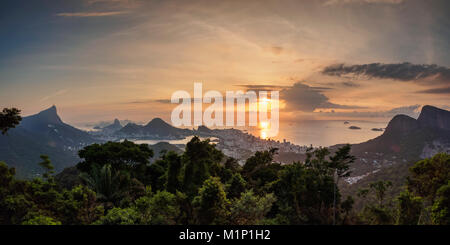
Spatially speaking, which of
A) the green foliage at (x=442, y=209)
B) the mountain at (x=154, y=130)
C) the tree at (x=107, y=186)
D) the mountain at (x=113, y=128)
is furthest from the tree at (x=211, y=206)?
the mountain at (x=113, y=128)

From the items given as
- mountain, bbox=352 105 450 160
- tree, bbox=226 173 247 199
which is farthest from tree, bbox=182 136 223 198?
mountain, bbox=352 105 450 160

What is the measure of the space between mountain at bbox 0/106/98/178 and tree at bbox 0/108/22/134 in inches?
933

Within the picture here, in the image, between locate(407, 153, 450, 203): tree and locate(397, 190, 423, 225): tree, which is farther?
locate(407, 153, 450, 203): tree

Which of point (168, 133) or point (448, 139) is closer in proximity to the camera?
point (448, 139)

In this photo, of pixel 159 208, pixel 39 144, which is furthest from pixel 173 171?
pixel 39 144

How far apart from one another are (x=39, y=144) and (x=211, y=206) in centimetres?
6301

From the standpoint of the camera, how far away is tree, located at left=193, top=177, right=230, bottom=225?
208 inches

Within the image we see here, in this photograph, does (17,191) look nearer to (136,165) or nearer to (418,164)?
(136,165)

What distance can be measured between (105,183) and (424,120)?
7618 cm

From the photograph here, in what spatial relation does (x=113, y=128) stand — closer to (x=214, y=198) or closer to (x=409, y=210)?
(x=214, y=198)

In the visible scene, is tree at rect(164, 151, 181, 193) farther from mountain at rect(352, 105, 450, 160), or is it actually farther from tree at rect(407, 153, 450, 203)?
mountain at rect(352, 105, 450, 160)

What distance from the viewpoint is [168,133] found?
5944cm

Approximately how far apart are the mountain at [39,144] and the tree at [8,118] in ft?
77.7
